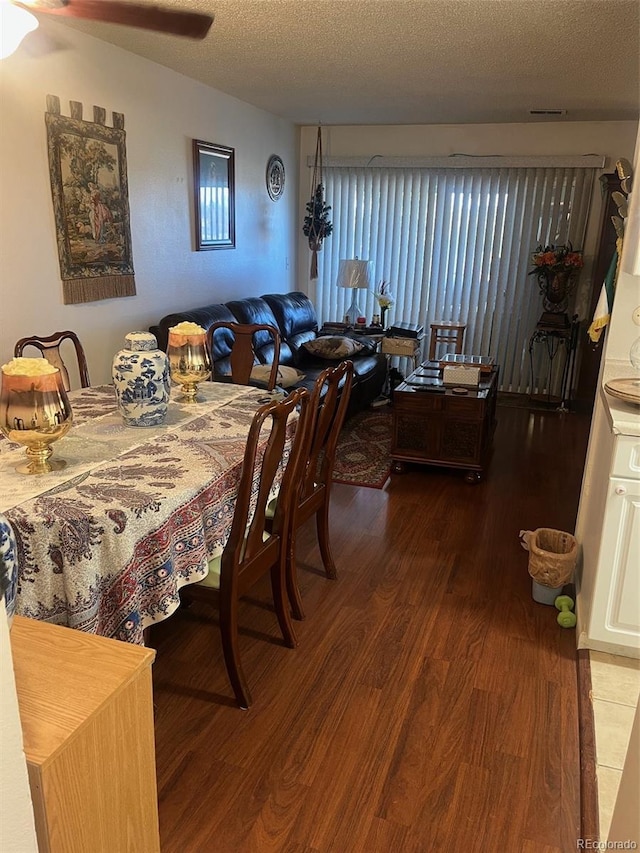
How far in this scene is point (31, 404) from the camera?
176cm

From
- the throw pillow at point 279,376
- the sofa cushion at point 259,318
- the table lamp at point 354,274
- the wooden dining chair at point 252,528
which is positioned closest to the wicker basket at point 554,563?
the wooden dining chair at point 252,528

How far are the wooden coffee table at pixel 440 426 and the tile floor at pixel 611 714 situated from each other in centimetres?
179

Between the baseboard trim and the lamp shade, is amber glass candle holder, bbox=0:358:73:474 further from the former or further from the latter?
the lamp shade

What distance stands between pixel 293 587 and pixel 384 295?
4307mm

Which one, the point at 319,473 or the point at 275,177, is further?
the point at 275,177

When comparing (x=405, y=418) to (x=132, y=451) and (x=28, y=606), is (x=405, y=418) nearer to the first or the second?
(x=132, y=451)

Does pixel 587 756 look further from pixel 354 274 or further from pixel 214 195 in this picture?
pixel 354 274

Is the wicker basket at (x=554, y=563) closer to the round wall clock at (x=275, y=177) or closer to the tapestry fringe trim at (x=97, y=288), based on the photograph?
the tapestry fringe trim at (x=97, y=288)

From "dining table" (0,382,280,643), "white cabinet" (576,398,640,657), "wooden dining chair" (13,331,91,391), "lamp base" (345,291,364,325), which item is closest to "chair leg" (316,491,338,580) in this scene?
"dining table" (0,382,280,643)

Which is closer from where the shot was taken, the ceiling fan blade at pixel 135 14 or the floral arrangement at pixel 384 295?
the ceiling fan blade at pixel 135 14

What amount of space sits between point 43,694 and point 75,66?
348 centimetres

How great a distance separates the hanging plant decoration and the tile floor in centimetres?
491

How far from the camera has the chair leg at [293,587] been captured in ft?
8.23

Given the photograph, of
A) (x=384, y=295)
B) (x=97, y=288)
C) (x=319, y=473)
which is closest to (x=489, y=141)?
(x=384, y=295)
